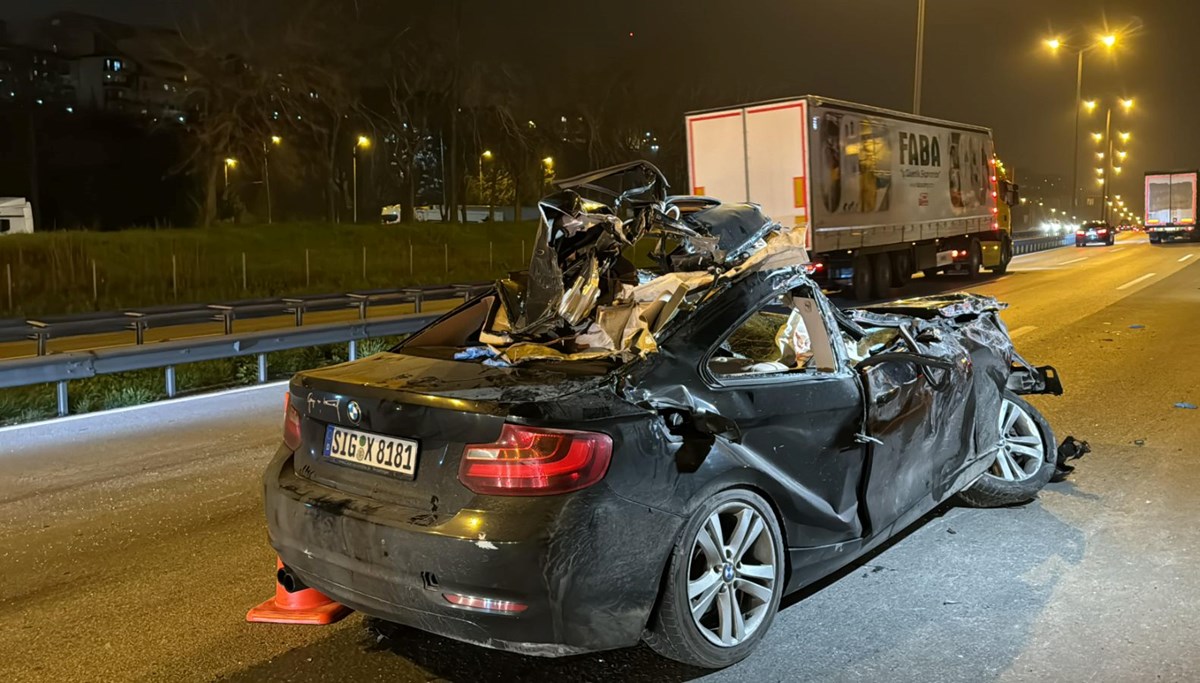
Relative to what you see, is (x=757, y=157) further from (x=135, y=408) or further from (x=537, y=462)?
(x=537, y=462)

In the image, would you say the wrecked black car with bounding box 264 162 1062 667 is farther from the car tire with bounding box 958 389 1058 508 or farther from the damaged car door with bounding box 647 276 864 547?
the car tire with bounding box 958 389 1058 508

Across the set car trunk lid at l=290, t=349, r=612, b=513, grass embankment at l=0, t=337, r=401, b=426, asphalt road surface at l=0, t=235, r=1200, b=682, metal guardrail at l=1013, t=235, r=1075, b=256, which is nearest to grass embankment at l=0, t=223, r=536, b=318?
grass embankment at l=0, t=337, r=401, b=426

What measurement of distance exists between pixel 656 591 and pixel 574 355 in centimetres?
111

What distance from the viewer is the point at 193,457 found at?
7074 mm

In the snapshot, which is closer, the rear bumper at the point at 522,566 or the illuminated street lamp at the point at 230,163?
the rear bumper at the point at 522,566

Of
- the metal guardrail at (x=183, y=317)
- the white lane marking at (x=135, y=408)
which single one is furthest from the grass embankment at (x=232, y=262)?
the white lane marking at (x=135, y=408)

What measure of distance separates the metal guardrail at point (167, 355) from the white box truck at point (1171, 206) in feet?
149

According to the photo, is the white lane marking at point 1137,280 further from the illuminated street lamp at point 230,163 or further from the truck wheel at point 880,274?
the illuminated street lamp at point 230,163

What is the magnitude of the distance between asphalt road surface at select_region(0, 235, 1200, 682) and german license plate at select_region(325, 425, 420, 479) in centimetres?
83

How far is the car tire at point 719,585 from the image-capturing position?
3277 mm

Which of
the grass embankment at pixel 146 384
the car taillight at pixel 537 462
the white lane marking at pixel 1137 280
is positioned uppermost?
the white lane marking at pixel 1137 280

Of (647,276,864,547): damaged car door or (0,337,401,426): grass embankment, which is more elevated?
(647,276,864,547): damaged car door

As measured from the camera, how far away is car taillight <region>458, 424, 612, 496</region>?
3.06m

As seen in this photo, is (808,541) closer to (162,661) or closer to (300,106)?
(162,661)
